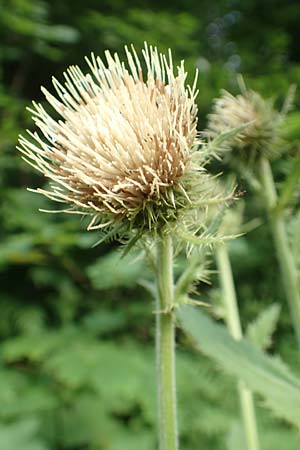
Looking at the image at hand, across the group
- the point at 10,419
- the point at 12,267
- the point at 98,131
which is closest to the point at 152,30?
the point at 12,267

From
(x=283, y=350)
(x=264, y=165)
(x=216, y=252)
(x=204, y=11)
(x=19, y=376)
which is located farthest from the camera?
(x=204, y=11)

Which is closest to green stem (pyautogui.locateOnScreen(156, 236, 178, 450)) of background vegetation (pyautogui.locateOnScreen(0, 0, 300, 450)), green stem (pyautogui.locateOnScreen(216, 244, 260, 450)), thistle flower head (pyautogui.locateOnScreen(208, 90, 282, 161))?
green stem (pyautogui.locateOnScreen(216, 244, 260, 450))

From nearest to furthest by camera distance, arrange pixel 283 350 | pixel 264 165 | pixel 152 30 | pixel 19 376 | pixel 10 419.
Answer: pixel 264 165
pixel 10 419
pixel 19 376
pixel 283 350
pixel 152 30

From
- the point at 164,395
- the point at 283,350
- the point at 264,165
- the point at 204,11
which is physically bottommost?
the point at 164,395

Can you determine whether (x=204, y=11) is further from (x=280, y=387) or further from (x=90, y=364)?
(x=280, y=387)

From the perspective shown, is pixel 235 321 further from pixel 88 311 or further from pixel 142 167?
pixel 88 311

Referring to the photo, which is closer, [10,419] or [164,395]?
[164,395]

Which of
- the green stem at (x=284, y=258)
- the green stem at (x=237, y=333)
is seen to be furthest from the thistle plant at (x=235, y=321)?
the green stem at (x=284, y=258)
